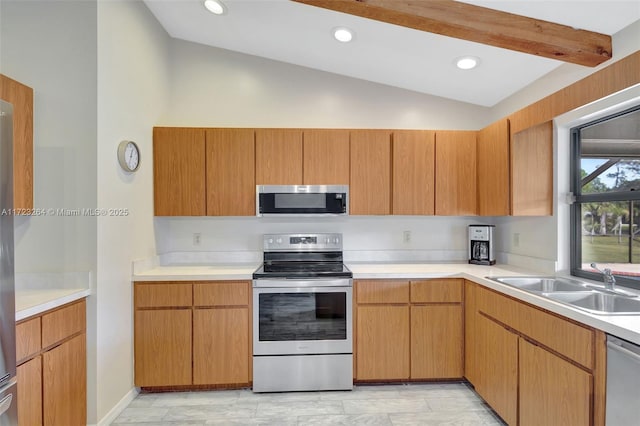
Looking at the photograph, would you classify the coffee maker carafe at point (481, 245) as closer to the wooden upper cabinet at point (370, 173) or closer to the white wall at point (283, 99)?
the wooden upper cabinet at point (370, 173)

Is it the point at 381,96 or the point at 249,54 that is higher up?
the point at 249,54

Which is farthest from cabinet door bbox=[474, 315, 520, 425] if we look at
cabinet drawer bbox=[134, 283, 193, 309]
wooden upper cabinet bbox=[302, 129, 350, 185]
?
cabinet drawer bbox=[134, 283, 193, 309]

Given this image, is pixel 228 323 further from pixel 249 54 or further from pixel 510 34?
pixel 510 34

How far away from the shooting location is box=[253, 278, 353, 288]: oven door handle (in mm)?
2398

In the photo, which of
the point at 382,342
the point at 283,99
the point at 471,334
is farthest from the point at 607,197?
the point at 283,99

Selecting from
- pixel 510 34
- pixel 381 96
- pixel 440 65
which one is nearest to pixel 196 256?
pixel 381 96

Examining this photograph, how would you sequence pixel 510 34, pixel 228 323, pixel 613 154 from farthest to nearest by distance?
pixel 228 323 < pixel 613 154 < pixel 510 34

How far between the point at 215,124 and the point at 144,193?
96 centimetres

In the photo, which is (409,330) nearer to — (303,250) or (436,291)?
(436,291)

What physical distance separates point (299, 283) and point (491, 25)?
211cm

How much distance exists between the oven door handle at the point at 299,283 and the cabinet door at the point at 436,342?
2.00 feet

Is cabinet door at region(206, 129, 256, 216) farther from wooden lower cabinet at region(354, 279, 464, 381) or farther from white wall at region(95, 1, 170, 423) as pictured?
wooden lower cabinet at region(354, 279, 464, 381)

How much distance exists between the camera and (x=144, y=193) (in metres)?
2.54

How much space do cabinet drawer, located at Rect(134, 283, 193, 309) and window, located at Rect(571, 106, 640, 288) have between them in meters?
2.89
